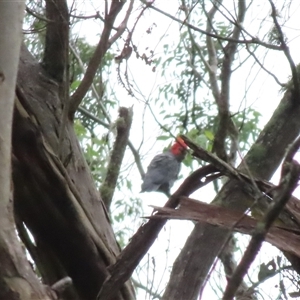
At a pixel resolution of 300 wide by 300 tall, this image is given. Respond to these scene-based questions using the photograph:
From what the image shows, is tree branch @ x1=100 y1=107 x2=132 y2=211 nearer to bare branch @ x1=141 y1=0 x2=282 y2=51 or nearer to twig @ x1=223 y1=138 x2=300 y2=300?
bare branch @ x1=141 y1=0 x2=282 y2=51

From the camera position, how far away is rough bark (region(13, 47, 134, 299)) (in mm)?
1708

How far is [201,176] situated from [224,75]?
2.49 feet

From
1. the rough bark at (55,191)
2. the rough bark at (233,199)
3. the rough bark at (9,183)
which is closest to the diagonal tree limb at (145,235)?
the rough bark at (233,199)

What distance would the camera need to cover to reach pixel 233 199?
1.84 metres

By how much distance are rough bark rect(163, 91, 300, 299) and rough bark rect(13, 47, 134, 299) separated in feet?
0.67

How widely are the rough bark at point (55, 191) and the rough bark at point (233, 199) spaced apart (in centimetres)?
20

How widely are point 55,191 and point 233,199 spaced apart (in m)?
0.48

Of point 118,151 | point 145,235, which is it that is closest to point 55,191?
point 145,235

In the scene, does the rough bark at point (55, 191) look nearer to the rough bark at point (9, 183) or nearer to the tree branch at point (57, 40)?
the tree branch at point (57, 40)

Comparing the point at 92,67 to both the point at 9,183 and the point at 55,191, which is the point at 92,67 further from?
the point at 9,183

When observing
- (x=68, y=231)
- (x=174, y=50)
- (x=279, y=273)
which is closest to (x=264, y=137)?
(x=279, y=273)

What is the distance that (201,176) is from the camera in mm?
1546

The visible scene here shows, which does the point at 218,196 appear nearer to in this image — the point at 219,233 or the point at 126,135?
the point at 219,233

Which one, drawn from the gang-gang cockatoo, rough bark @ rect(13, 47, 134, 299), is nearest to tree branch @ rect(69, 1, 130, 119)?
rough bark @ rect(13, 47, 134, 299)
